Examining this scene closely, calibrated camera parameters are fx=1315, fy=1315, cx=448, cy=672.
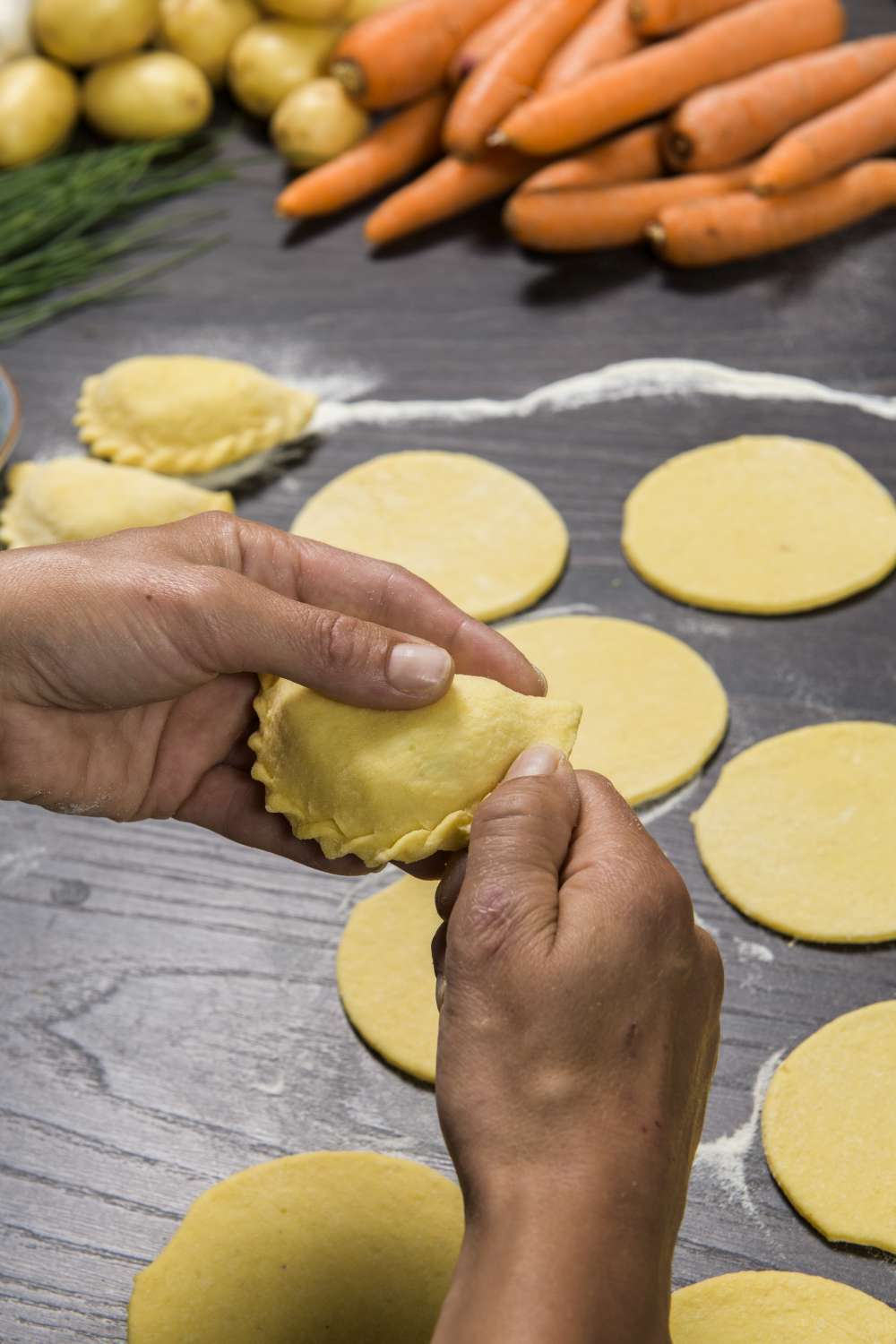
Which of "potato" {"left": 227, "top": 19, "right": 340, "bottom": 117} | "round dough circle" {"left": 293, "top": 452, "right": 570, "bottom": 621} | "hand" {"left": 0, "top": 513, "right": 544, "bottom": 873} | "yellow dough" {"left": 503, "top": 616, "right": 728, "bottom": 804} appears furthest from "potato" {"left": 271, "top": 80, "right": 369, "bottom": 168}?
"hand" {"left": 0, "top": 513, "right": 544, "bottom": 873}

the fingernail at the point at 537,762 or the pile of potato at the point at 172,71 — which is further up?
the pile of potato at the point at 172,71

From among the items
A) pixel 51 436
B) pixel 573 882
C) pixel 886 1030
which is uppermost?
pixel 573 882

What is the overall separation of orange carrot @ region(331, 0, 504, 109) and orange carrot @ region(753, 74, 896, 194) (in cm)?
87

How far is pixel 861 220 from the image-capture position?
3156mm

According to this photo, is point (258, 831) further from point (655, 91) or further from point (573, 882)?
point (655, 91)

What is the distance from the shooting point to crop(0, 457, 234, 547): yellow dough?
7.91 ft

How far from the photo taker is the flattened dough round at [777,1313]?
142 centimetres

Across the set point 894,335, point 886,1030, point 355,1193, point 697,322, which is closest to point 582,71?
point 697,322

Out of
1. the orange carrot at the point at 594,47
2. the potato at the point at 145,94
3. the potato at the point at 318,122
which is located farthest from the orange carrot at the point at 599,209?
the potato at the point at 145,94

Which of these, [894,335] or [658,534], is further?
[894,335]

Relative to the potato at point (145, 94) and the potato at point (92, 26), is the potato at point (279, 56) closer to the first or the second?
the potato at point (145, 94)

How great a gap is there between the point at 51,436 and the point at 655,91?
1.61 m

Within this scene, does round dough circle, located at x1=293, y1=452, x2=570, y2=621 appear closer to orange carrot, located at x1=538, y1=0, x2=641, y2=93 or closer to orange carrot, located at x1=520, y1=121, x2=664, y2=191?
orange carrot, located at x1=520, y1=121, x2=664, y2=191

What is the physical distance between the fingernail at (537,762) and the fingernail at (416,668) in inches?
4.9
